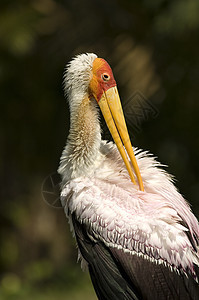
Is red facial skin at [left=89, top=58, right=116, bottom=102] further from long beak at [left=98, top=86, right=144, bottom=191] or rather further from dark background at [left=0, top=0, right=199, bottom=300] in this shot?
dark background at [left=0, top=0, right=199, bottom=300]

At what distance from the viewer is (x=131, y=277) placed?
3.63 meters

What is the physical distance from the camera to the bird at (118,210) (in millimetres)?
3590

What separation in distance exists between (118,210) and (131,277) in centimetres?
39

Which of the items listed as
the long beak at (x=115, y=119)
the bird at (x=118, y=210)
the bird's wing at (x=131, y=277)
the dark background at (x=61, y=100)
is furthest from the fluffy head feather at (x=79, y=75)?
the dark background at (x=61, y=100)

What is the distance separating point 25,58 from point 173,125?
2245 mm

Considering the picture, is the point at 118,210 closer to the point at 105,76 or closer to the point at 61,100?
the point at 105,76

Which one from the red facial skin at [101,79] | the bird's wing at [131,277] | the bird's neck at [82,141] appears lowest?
the bird's wing at [131,277]

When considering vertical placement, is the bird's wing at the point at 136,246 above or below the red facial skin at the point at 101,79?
below

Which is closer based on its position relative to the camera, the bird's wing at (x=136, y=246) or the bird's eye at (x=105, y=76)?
the bird's wing at (x=136, y=246)

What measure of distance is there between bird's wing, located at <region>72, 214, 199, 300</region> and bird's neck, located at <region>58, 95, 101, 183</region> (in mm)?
378

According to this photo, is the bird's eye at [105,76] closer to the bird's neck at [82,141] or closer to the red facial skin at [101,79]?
the red facial skin at [101,79]

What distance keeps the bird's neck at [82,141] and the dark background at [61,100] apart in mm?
2055

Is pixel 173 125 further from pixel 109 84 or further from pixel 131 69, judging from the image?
pixel 109 84

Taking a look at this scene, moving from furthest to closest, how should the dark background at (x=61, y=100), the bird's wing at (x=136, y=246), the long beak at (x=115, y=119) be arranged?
1. the dark background at (x=61, y=100)
2. the long beak at (x=115, y=119)
3. the bird's wing at (x=136, y=246)
